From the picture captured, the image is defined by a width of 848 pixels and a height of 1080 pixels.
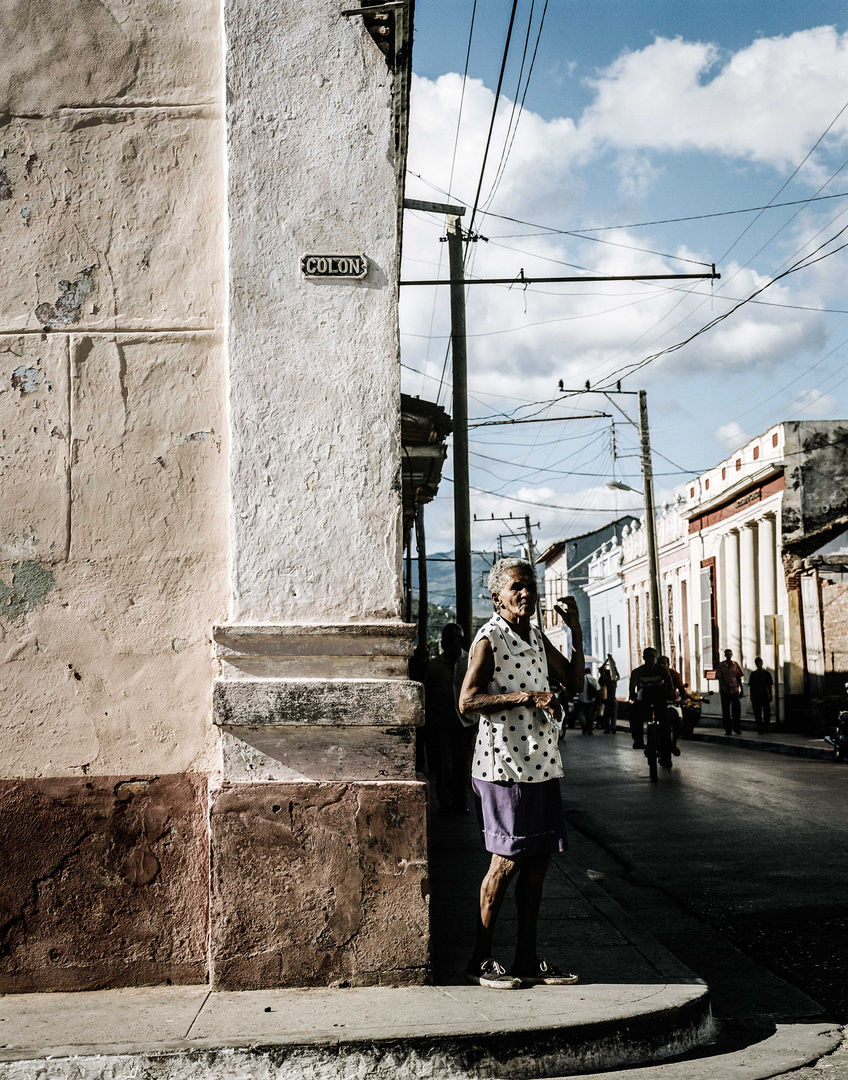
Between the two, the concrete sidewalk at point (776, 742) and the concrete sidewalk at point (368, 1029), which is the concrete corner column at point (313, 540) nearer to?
the concrete sidewalk at point (368, 1029)

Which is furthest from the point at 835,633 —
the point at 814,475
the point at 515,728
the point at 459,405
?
the point at 515,728

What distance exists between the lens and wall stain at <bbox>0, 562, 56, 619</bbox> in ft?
16.2

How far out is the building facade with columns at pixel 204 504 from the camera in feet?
15.3

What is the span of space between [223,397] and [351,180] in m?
1.08

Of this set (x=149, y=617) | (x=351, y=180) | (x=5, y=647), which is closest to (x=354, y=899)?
(x=149, y=617)

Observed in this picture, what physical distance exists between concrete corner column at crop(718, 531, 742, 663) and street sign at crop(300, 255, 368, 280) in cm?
2862

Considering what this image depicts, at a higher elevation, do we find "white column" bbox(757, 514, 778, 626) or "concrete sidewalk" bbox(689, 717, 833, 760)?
"white column" bbox(757, 514, 778, 626)

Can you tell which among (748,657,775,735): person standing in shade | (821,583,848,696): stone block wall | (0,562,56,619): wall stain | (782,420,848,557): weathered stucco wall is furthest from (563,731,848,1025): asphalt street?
(782,420,848,557): weathered stucco wall

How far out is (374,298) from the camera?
16.4 feet

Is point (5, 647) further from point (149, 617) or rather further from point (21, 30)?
point (21, 30)

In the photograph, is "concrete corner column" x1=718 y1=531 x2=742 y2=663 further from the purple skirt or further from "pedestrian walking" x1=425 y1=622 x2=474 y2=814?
the purple skirt

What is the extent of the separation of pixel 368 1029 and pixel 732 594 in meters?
30.1

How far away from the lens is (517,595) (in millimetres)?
4836

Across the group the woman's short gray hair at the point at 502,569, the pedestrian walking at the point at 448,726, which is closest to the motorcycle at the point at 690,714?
the pedestrian walking at the point at 448,726
